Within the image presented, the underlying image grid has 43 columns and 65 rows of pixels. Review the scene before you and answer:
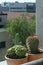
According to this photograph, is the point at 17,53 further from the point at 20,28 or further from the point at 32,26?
the point at 32,26

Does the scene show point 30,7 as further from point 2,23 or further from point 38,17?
point 2,23

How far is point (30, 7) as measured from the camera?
3.30m

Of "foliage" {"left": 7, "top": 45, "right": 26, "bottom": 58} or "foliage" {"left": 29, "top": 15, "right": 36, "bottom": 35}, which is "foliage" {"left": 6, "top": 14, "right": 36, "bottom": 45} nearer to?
"foliage" {"left": 29, "top": 15, "right": 36, "bottom": 35}

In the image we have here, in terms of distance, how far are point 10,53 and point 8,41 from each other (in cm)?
51

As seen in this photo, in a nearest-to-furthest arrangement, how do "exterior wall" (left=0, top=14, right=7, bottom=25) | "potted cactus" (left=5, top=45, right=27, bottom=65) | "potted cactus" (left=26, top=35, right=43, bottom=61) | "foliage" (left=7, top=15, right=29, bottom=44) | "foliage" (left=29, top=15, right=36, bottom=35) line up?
"potted cactus" (left=5, top=45, right=27, bottom=65)
"potted cactus" (left=26, top=35, right=43, bottom=61)
"exterior wall" (left=0, top=14, right=7, bottom=25)
"foliage" (left=7, top=15, right=29, bottom=44)
"foliage" (left=29, top=15, right=36, bottom=35)

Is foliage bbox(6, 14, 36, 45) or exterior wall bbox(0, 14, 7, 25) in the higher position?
exterior wall bbox(0, 14, 7, 25)

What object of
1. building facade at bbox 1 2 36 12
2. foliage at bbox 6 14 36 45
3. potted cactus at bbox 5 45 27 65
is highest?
building facade at bbox 1 2 36 12

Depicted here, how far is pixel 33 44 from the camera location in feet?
9.34

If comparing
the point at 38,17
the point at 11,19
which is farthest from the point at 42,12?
the point at 11,19

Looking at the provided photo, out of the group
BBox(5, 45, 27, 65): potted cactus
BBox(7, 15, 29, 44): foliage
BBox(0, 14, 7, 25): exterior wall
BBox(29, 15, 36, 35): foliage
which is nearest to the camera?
BBox(5, 45, 27, 65): potted cactus

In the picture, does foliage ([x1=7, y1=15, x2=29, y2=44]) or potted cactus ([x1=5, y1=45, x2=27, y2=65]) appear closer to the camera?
potted cactus ([x1=5, y1=45, x2=27, y2=65])

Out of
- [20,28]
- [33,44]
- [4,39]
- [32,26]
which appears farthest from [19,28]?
[33,44]

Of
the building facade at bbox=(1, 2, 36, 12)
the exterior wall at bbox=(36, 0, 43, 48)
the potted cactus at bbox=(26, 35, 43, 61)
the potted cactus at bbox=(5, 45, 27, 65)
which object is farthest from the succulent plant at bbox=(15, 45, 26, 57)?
the building facade at bbox=(1, 2, 36, 12)

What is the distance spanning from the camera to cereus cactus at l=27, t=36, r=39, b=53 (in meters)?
2.83
